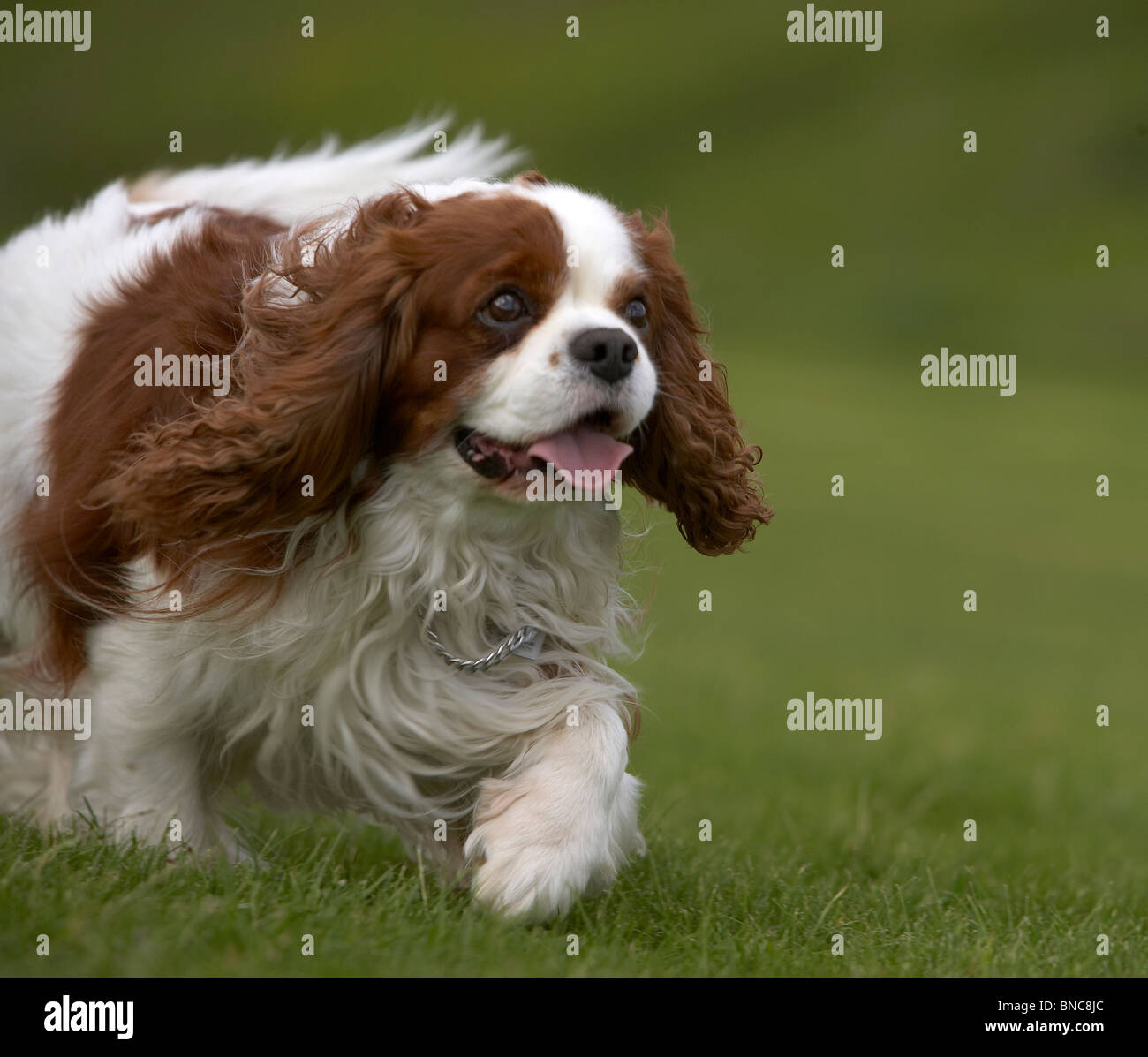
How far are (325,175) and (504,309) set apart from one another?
2.05 m

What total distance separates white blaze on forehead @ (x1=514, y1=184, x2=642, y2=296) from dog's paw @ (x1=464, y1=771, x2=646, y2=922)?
1.21 meters

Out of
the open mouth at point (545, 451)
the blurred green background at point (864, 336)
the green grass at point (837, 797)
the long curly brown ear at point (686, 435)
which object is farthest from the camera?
the blurred green background at point (864, 336)

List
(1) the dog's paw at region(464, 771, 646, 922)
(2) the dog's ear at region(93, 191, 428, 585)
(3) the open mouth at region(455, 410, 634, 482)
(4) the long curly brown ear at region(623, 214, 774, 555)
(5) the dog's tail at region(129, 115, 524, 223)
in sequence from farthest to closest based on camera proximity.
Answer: (5) the dog's tail at region(129, 115, 524, 223) < (4) the long curly brown ear at region(623, 214, 774, 555) < (2) the dog's ear at region(93, 191, 428, 585) < (3) the open mouth at region(455, 410, 634, 482) < (1) the dog's paw at region(464, 771, 646, 922)

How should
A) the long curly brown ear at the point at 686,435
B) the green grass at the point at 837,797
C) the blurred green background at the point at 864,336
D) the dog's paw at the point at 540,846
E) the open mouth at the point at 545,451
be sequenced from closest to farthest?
the green grass at the point at 837,797, the dog's paw at the point at 540,846, the open mouth at the point at 545,451, the long curly brown ear at the point at 686,435, the blurred green background at the point at 864,336

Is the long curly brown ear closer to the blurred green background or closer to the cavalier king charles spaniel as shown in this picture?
the cavalier king charles spaniel

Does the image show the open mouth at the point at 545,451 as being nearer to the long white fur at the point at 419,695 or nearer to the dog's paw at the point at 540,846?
the long white fur at the point at 419,695

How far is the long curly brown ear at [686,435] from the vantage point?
4691 mm

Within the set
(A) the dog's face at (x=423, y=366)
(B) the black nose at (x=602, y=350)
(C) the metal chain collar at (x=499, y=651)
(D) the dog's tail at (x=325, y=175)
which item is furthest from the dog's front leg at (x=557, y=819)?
(D) the dog's tail at (x=325, y=175)

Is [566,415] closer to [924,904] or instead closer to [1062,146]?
[924,904]

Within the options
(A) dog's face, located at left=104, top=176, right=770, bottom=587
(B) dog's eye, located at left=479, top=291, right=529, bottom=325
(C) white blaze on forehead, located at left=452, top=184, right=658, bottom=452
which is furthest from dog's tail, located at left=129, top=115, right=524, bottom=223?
(B) dog's eye, located at left=479, top=291, right=529, bottom=325

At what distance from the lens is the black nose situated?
4066 millimetres

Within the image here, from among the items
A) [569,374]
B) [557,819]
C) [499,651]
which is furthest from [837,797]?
[569,374]

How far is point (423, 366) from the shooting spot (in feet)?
Result: 13.9

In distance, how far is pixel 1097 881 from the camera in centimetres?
590
